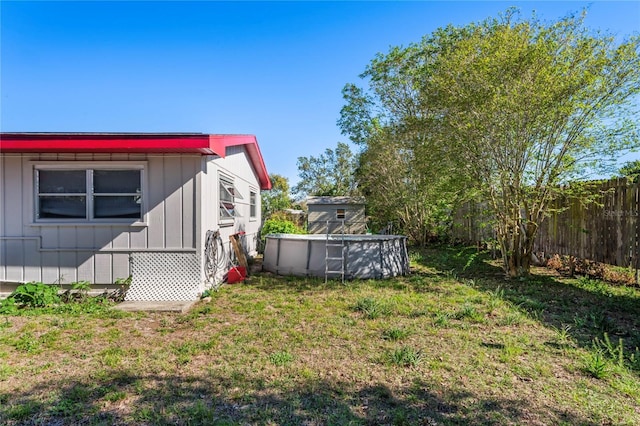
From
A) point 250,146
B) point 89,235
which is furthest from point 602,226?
point 89,235

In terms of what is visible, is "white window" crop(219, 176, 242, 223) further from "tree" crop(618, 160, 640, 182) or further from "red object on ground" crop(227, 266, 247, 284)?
"tree" crop(618, 160, 640, 182)

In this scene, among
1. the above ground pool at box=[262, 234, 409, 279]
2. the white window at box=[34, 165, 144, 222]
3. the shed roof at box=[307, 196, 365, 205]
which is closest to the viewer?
the white window at box=[34, 165, 144, 222]

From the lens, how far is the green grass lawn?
100 inches

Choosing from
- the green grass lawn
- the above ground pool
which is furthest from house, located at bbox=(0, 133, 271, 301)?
the above ground pool

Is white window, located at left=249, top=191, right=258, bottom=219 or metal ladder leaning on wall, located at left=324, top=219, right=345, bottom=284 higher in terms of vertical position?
white window, located at left=249, top=191, right=258, bottom=219

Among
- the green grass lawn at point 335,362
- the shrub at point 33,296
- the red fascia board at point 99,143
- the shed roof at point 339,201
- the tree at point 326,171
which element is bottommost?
the green grass lawn at point 335,362

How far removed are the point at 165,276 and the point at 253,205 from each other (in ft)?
21.7

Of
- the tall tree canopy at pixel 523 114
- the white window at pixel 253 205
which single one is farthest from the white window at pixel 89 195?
the tall tree canopy at pixel 523 114

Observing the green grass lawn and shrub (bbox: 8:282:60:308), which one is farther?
shrub (bbox: 8:282:60:308)

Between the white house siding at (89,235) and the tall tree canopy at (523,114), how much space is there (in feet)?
16.9

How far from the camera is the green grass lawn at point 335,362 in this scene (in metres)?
2.55

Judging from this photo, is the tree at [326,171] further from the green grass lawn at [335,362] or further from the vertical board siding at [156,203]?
Answer: the green grass lawn at [335,362]

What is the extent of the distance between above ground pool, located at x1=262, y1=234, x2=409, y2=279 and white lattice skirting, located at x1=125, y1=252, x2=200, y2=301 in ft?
8.59

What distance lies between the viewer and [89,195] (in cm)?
593
